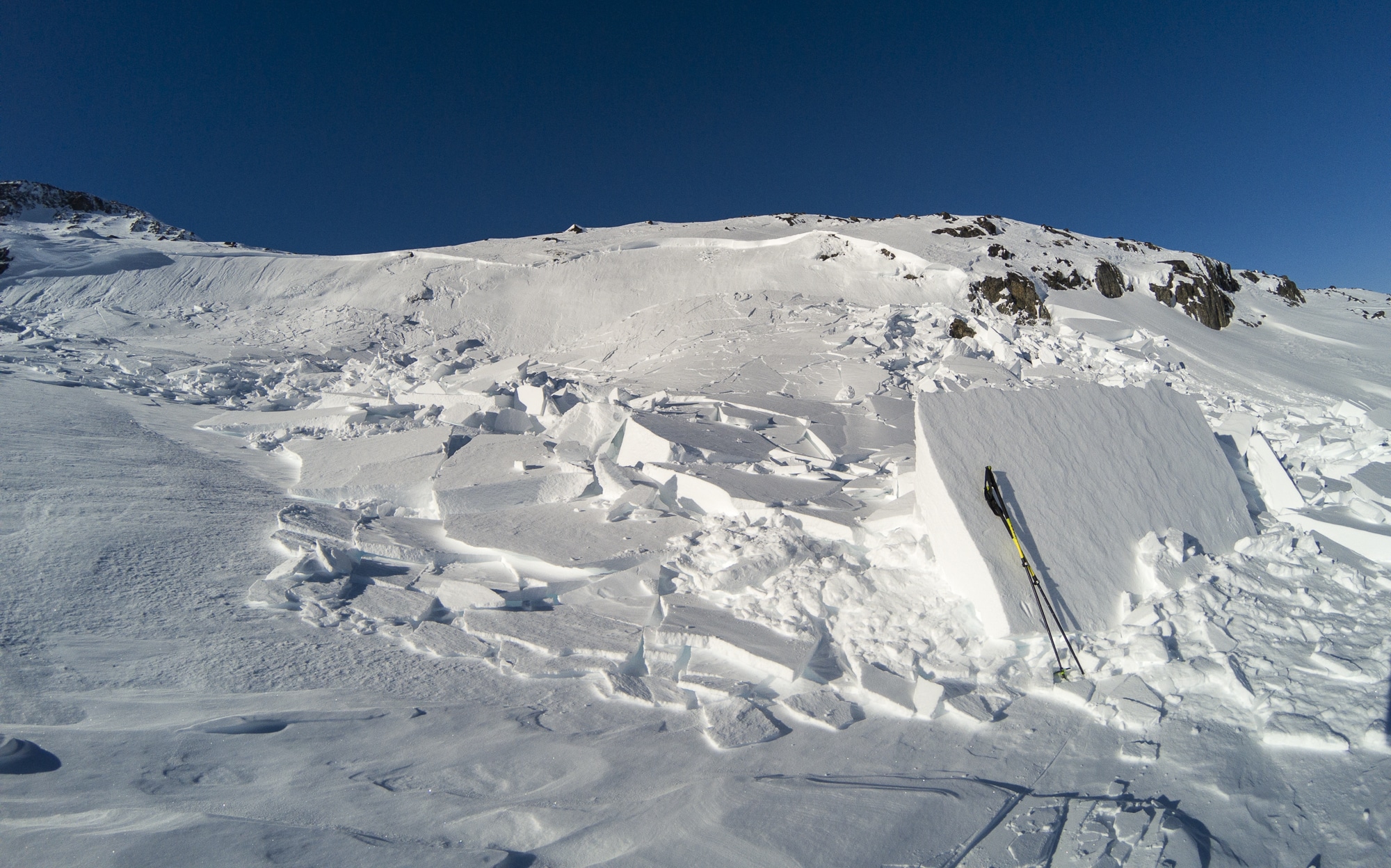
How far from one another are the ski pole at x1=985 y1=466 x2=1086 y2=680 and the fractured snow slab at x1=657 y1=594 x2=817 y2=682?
3.51 ft

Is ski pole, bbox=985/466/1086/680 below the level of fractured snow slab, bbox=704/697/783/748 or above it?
above

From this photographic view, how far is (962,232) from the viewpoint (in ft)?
60.8

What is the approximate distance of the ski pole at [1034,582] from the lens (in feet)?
9.86

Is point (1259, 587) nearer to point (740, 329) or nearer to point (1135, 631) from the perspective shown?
point (1135, 631)

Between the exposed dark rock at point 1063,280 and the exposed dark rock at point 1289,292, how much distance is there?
762cm

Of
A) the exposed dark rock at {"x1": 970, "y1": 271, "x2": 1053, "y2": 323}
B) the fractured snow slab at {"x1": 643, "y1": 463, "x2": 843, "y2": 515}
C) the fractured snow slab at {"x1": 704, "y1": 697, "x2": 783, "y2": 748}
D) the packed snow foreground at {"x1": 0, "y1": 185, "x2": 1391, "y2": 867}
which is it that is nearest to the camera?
the fractured snow slab at {"x1": 704, "y1": 697, "x2": 783, "y2": 748}

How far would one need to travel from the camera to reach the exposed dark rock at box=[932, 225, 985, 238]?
60.3 ft

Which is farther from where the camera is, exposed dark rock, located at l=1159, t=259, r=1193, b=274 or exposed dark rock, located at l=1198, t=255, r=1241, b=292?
exposed dark rock, located at l=1198, t=255, r=1241, b=292

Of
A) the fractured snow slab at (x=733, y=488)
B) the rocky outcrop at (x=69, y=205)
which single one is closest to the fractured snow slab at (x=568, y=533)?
the fractured snow slab at (x=733, y=488)

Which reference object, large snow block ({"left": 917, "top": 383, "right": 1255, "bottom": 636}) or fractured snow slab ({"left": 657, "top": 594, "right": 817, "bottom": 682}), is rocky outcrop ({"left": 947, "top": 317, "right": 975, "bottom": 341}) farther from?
fractured snow slab ({"left": 657, "top": 594, "right": 817, "bottom": 682})

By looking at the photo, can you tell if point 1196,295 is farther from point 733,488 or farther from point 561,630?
point 561,630

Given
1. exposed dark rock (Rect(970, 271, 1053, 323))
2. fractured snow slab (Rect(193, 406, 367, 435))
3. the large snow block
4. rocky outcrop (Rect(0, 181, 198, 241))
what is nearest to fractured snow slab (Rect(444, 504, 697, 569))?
the large snow block

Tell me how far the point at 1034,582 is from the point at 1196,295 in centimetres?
1686

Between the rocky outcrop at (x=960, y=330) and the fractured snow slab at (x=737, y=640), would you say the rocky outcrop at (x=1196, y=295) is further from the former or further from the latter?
the fractured snow slab at (x=737, y=640)
